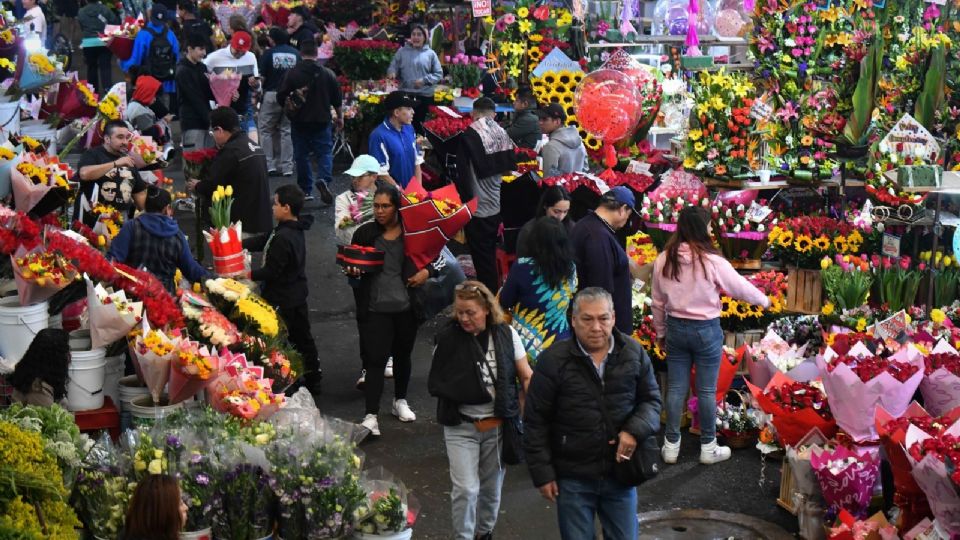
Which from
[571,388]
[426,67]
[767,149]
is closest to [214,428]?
[571,388]

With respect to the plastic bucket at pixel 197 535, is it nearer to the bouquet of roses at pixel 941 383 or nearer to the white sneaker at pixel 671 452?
the white sneaker at pixel 671 452

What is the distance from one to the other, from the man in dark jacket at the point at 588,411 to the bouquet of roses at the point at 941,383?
2.28m

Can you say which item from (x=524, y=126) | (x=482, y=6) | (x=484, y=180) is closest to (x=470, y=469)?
(x=484, y=180)

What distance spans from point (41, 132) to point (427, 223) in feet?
12.0

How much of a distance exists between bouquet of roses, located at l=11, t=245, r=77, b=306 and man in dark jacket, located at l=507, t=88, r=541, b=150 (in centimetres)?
660

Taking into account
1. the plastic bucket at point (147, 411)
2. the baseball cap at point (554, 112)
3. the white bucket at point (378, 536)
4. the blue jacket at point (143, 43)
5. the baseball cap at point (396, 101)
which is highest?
the blue jacket at point (143, 43)

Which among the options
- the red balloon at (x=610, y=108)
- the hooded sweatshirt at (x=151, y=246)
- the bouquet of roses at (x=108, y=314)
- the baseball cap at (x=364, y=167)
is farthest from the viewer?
the red balloon at (x=610, y=108)

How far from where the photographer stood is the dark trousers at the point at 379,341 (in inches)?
329

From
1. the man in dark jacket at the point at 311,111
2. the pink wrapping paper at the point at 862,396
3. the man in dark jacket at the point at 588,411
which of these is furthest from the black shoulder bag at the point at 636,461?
the man in dark jacket at the point at 311,111

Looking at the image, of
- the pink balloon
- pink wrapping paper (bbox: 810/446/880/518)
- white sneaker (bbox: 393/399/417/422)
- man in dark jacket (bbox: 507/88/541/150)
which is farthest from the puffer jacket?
man in dark jacket (bbox: 507/88/541/150)

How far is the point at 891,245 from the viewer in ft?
31.7

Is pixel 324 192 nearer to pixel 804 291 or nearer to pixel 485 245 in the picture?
pixel 485 245

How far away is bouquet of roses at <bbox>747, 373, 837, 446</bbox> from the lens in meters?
7.34

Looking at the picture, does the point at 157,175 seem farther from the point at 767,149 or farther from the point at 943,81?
the point at 943,81
